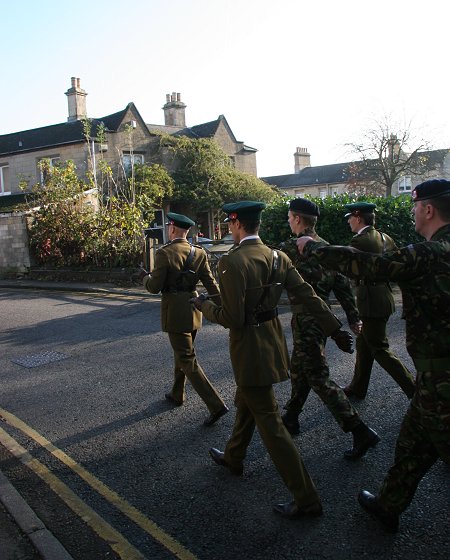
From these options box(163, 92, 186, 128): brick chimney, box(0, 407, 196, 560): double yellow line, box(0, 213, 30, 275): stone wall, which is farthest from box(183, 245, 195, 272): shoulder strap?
box(163, 92, 186, 128): brick chimney

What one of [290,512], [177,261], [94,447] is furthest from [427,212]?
[94,447]

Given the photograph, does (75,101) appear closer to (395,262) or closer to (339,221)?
(339,221)

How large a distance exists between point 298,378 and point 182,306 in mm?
1352

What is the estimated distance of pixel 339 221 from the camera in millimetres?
12742

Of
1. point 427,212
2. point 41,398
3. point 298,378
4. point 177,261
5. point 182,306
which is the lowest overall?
point 41,398

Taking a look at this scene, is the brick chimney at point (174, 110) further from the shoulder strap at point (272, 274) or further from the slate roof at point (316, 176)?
the shoulder strap at point (272, 274)

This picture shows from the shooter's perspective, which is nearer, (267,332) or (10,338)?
(267,332)

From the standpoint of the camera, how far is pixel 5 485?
3.79m

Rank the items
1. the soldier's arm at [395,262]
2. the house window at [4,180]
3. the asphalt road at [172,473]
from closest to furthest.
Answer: the soldier's arm at [395,262] < the asphalt road at [172,473] < the house window at [4,180]

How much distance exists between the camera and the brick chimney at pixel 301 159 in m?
53.4

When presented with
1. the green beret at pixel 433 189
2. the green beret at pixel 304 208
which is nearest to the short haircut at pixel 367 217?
the green beret at pixel 304 208

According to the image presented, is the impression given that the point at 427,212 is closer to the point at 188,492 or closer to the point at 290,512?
the point at 290,512

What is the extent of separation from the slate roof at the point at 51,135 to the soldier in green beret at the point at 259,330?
2667 cm

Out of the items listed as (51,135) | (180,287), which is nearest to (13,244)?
(51,135)
